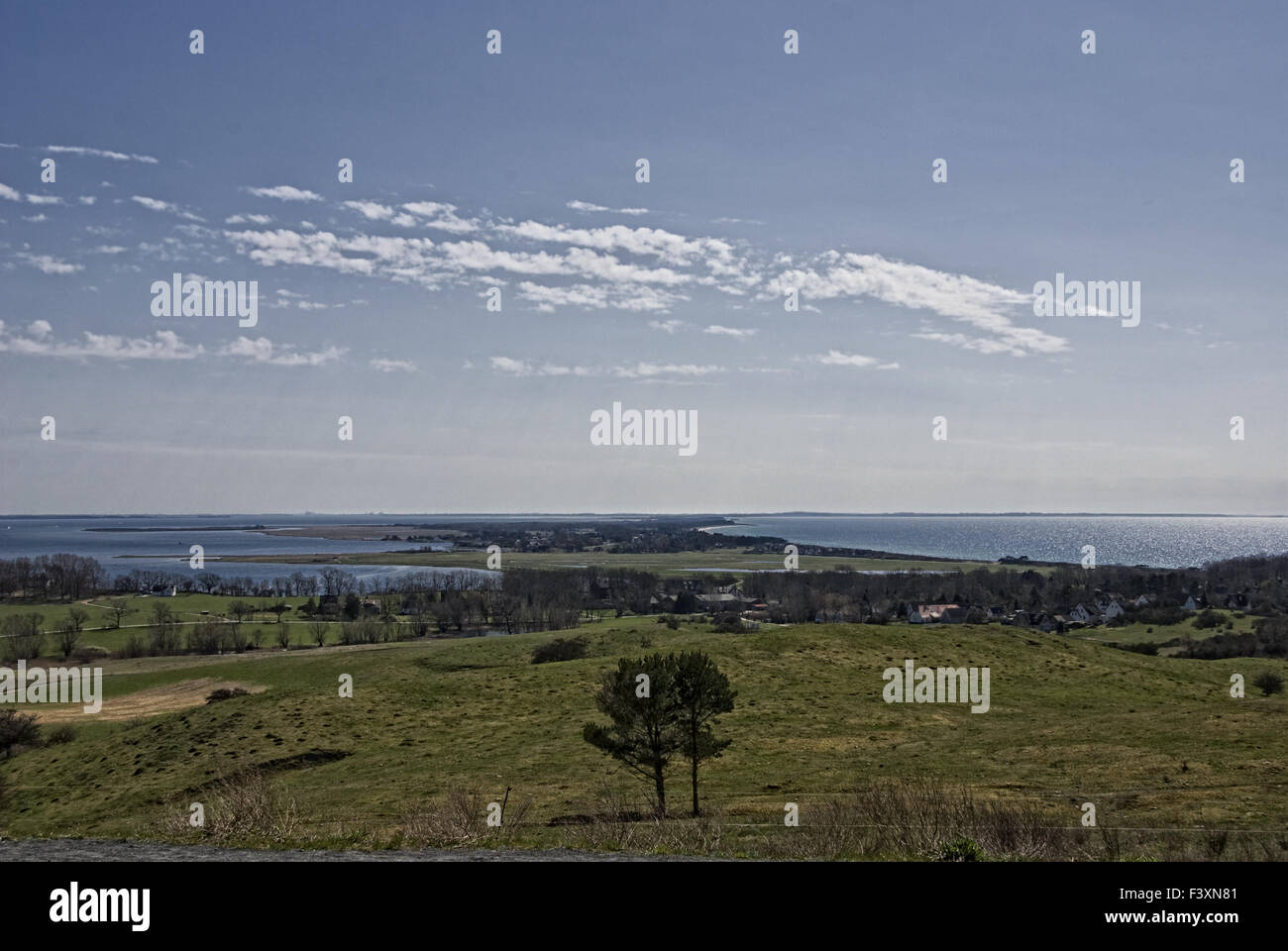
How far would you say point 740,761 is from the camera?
39.0 metres

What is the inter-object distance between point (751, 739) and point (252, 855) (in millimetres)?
35743

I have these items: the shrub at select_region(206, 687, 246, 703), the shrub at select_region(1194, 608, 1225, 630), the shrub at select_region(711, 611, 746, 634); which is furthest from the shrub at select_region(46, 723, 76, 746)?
the shrub at select_region(1194, 608, 1225, 630)

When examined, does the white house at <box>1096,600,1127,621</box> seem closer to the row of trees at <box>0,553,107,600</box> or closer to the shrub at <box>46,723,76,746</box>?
the shrub at <box>46,723,76,746</box>

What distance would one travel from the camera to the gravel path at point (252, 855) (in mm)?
11062

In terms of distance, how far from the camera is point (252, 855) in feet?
38.3

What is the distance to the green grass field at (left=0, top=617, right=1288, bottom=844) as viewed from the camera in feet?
96.4

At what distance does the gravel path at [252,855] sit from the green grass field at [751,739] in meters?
1.32

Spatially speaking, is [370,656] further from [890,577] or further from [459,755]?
[890,577]

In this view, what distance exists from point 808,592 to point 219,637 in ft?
338

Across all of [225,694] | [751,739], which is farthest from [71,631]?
[751,739]

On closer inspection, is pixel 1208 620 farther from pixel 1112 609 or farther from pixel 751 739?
pixel 751 739
